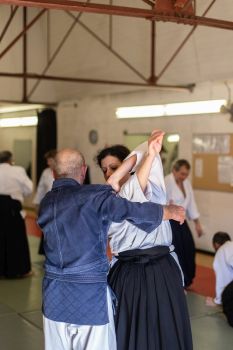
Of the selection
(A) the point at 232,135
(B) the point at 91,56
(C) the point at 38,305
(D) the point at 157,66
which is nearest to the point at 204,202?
(A) the point at 232,135

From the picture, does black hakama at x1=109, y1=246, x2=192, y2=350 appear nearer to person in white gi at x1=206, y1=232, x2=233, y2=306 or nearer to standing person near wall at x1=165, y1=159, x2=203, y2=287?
person in white gi at x1=206, y1=232, x2=233, y2=306

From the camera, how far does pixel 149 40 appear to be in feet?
23.6

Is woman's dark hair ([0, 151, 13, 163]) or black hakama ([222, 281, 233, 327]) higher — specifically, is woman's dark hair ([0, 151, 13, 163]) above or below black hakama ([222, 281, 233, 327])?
above

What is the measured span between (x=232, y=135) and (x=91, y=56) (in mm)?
3604

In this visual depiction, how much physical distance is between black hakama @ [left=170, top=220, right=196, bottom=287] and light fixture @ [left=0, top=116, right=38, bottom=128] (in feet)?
20.9

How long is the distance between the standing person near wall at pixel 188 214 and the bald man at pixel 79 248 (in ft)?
8.61

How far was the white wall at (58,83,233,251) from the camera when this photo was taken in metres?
6.35

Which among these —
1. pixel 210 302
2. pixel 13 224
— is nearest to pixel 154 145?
pixel 210 302

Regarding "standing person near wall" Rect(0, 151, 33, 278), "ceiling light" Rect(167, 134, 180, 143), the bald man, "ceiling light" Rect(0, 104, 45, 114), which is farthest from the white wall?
the bald man

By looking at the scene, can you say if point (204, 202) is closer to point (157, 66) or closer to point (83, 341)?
point (157, 66)

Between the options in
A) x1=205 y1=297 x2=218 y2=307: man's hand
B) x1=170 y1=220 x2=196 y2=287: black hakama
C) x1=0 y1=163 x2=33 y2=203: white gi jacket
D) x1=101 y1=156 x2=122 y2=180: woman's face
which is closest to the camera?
x1=101 y1=156 x2=122 y2=180: woman's face

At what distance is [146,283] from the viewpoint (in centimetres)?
220

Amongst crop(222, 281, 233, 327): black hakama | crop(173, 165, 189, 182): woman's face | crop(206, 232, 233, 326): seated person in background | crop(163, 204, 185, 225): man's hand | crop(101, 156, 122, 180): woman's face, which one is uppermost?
crop(101, 156, 122, 180): woman's face

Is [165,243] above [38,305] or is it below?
above
